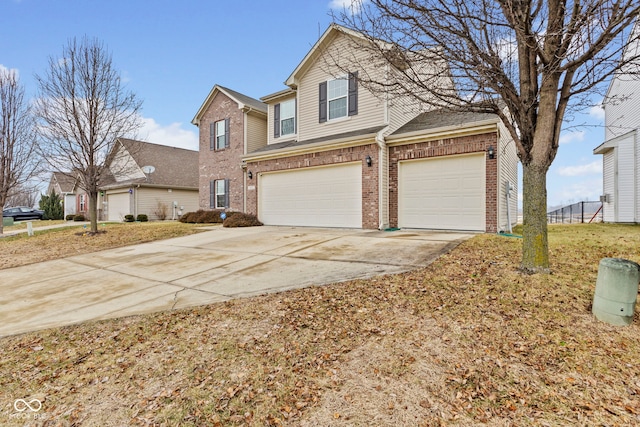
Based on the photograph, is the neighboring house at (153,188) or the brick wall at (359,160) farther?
the neighboring house at (153,188)

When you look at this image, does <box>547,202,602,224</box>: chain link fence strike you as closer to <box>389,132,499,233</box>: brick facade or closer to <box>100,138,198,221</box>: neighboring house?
<box>389,132,499,233</box>: brick facade

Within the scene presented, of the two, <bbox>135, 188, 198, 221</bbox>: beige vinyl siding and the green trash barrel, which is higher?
<bbox>135, 188, 198, 221</bbox>: beige vinyl siding

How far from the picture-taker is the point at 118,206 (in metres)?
23.3

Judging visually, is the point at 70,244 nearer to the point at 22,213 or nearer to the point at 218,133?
the point at 218,133

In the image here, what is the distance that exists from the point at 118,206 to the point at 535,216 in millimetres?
26378

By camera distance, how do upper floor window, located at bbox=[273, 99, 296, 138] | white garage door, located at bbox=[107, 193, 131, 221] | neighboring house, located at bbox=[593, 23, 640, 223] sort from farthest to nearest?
1. white garage door, located at bbox=[107, 193, 131, 221]
2. upper floor window, located at bbox=[273, 99, 296, 138]
3. neighboring house, located at bbox=[593, 23, 640, 223]

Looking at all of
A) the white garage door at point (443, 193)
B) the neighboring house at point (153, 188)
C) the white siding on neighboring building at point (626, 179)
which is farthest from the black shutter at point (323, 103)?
the neighboring house at point (153, 188)

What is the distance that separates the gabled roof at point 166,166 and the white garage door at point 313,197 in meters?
12.5

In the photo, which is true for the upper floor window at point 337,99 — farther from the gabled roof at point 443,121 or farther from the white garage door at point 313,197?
the white garage door at point 313,197

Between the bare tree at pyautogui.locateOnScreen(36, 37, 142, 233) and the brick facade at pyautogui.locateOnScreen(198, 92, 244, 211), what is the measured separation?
16.7 ft

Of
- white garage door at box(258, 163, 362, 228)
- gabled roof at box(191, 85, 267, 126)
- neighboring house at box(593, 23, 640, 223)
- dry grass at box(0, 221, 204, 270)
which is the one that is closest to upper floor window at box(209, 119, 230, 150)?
gabled roof at box(191, 85, 267, 126)

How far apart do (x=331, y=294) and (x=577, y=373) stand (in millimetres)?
2798

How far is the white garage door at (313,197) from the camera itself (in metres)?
11.4

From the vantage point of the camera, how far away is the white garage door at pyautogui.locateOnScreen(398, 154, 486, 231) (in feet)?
30.4
